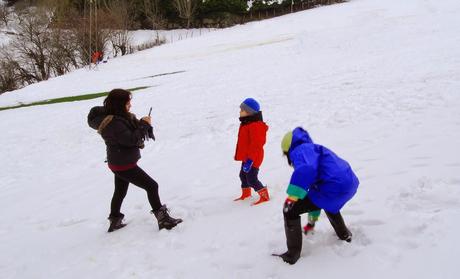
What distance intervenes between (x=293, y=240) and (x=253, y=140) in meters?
1.87

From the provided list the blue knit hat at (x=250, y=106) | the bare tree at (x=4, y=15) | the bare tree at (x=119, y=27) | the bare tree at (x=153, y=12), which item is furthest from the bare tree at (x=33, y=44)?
the blue knit hat at (x=250, y=106)

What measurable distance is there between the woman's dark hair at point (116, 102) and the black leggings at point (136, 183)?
30.1 inches

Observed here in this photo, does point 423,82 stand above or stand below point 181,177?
above

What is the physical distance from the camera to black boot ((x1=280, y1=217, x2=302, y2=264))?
3777mm

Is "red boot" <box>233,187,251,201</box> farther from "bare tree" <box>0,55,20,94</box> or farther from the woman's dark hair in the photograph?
"bare tree" <box>0,55,20,94</box>

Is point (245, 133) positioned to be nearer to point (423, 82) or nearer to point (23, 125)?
point (423, 82)

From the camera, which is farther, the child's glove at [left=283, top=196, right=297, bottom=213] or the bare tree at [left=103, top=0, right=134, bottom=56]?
the bare tree at [left=103, top=0, right=134, bottom=56]

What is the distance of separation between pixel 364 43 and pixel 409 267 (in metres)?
19.0

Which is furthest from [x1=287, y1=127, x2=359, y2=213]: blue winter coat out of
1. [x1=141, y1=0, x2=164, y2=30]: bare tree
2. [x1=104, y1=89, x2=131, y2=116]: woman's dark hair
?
[x1=141, y1=0, x2=164, y2=30]: bare tree

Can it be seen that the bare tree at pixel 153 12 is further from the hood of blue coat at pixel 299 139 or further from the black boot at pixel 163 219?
the hood of blue coat at pixel 299 139

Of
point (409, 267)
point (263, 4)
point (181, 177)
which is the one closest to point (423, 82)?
point (181, 177)

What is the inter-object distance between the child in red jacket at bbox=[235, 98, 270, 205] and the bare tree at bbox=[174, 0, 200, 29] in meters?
44.0

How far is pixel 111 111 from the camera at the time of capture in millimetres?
4844

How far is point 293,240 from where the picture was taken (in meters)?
3.84
